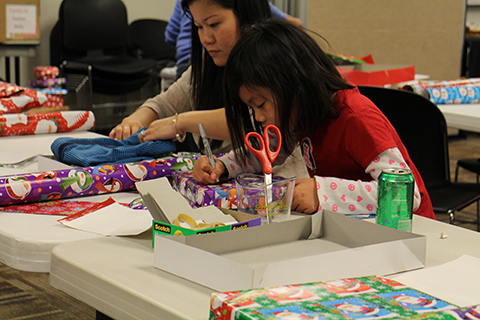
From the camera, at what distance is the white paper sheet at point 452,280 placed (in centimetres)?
64

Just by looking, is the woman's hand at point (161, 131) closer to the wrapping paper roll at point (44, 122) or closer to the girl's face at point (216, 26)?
the girl's face at point (216, 26)

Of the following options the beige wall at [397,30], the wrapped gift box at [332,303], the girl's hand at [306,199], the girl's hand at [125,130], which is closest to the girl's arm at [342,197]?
the girl's hand at [306,199]

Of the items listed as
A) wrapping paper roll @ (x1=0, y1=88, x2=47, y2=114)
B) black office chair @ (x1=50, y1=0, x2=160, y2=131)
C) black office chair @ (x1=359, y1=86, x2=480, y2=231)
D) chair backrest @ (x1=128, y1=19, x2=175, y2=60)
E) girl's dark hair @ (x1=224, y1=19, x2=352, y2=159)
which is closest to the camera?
girl's dark hair @ (x1=224, y1=19, x2=352, y2=159)

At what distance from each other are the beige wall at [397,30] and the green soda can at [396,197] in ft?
14.8

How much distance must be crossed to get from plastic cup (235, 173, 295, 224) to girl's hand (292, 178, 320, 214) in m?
0.14

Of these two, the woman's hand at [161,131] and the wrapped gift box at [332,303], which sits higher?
the woman's hand at [161,131]

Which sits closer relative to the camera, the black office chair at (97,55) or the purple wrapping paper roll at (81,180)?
the purple wrapping paper roll at (81,180)

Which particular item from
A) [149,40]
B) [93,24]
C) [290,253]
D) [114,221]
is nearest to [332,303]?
[290,253]

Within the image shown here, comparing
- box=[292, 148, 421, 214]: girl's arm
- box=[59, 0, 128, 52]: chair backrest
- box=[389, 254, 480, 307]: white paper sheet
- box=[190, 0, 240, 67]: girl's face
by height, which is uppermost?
box=[59, 0, 128, 52]: chair backrest

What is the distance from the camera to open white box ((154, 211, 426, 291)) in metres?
0.61

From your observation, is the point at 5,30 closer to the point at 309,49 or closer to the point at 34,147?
the point at 34,147

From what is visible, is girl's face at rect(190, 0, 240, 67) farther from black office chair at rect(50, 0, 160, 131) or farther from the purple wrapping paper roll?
black office chair at rect(50, 0, 160, 131)

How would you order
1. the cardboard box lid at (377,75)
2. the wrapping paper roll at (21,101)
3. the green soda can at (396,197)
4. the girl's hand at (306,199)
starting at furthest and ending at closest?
the cardboard box lid at (377,75)
the wrapping paper roll at (21,101)
the girl's hand at (306,199)
the green soda can at (396,197)

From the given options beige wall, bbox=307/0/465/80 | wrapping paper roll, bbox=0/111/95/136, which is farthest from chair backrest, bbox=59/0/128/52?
wrapping paper roll, bbox=0/111/95/136
